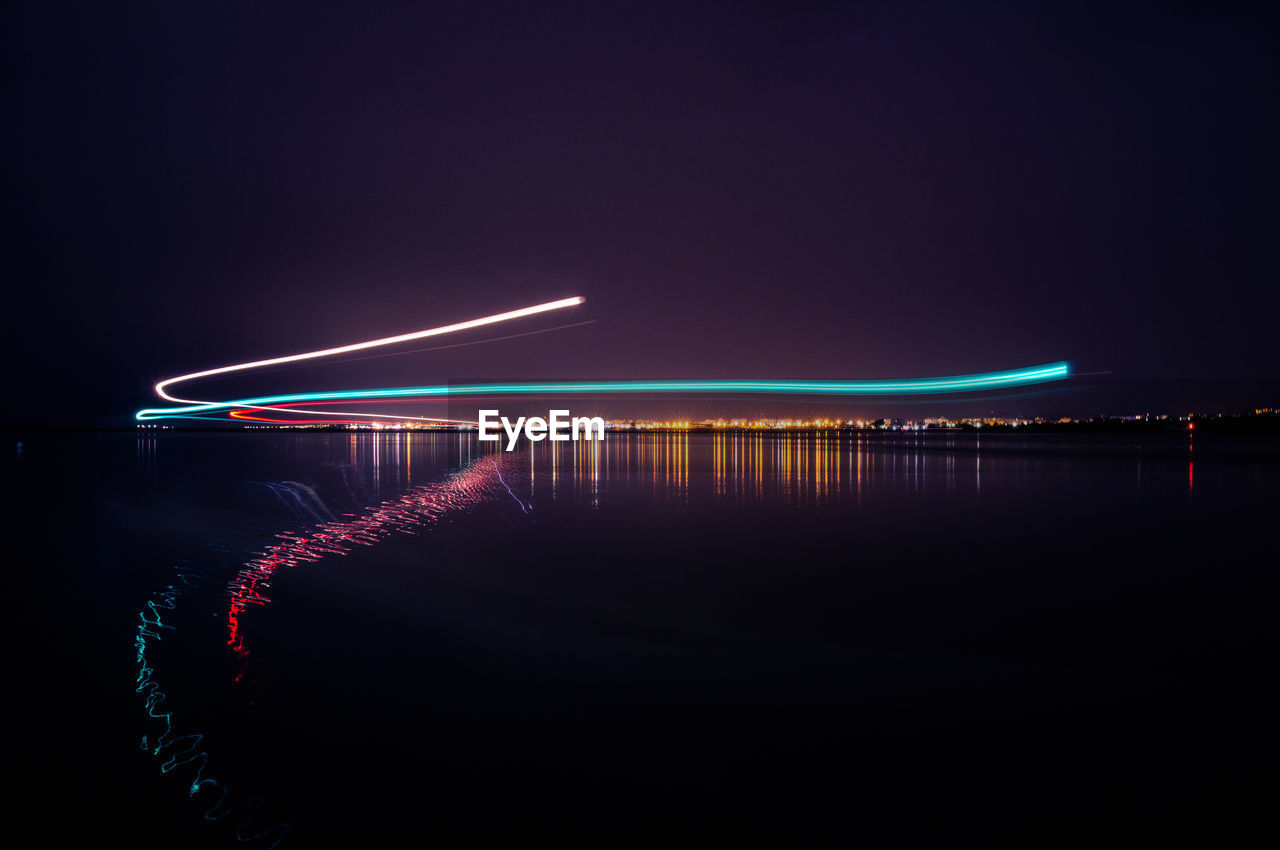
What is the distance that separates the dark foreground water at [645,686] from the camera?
9.11 feet

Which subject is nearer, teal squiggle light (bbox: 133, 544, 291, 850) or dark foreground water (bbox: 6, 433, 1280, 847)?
teal squiggle light (bbox: 133, 544, 291, 850)

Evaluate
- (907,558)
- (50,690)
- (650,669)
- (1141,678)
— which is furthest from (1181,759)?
(50,690)

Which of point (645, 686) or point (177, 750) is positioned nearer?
point (177, 750)

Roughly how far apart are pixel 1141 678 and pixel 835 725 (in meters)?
1.99

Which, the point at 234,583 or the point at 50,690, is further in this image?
the point at 234,583

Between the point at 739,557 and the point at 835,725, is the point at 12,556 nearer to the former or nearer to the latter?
the point at 739,557

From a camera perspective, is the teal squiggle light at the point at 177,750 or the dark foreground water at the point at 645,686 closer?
the teal squiggle light at the point at 177,750

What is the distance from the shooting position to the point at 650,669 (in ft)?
13.9

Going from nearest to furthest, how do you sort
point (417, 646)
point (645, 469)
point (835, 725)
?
1. point (835, 725)
2. point (417, 646)
3. point (645, 469)

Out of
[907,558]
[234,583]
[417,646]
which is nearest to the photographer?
[417,646]

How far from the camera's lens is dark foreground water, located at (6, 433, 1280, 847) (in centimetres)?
278

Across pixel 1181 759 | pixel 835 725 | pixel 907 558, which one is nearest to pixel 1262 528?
pixel 907 558

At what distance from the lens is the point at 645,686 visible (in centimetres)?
397

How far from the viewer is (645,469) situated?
65.0 ft
